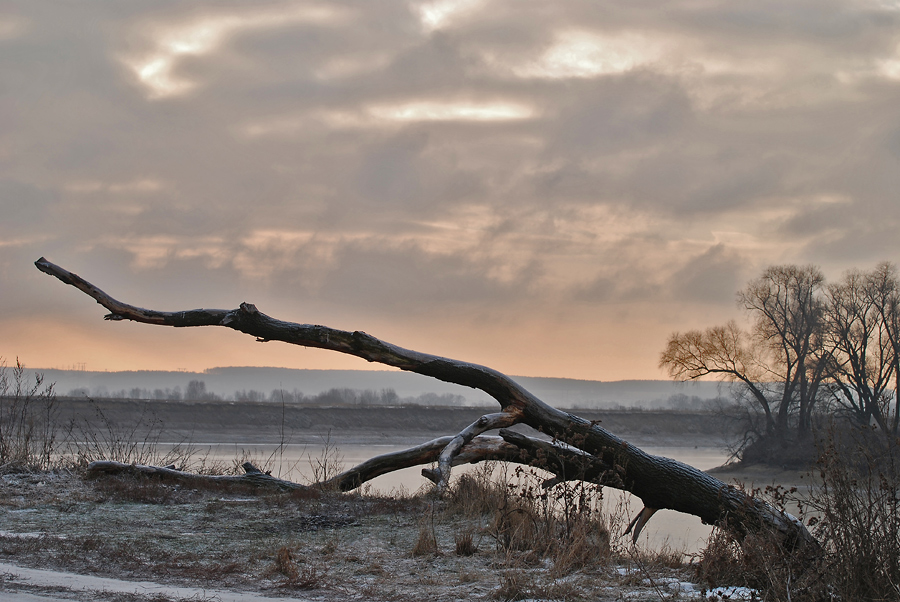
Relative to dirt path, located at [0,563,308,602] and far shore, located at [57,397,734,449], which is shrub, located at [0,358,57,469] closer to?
dirt path, located at [0,563,308,602]

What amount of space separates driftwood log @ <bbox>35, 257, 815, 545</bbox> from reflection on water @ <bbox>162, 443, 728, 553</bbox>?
49 centimetres

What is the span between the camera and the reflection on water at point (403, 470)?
14.1 metres

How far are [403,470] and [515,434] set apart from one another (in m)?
21.4

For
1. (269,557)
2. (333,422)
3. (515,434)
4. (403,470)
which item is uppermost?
(515,434)

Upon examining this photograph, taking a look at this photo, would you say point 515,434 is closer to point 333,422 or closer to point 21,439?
point 21,439

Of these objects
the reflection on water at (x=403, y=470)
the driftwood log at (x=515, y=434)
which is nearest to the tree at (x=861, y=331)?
the reflection on water at (x=403, y=470)

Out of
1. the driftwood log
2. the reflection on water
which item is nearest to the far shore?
the reflection on water

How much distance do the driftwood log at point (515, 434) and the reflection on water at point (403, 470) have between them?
0.49m

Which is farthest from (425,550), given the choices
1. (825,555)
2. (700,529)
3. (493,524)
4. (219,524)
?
(700,529)

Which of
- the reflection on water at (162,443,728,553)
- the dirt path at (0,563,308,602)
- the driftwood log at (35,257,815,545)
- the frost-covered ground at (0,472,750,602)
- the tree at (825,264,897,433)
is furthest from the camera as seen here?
the tree at (825,264,897,433)

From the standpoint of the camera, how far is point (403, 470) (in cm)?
3030

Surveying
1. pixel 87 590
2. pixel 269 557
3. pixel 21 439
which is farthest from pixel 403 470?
pixel 87 590

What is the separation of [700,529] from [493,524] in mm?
10061

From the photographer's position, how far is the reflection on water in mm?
14050
